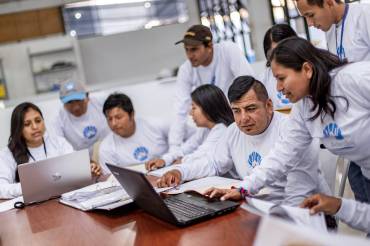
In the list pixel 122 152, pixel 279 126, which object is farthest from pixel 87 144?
pixel 279 126

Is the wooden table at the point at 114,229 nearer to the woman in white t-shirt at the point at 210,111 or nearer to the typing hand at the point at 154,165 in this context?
the typing hand at the point at 154,165

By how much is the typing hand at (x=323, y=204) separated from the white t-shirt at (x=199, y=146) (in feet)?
3.43

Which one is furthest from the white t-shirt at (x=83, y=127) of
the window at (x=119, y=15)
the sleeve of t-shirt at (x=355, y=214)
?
the window at (x=119, y=15)

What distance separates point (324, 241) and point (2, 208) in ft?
6.22

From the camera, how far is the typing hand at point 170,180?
6.18ft

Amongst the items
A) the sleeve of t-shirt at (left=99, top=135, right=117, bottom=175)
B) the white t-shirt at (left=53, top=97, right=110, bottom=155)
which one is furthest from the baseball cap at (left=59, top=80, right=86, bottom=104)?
the sleeve of t-shirt at (left=99, top=135, right=117, bottom=175)

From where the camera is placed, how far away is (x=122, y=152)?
122 inches

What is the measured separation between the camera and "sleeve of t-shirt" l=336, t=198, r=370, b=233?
4.53 ft

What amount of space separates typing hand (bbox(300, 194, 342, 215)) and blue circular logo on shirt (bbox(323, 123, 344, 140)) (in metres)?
0.22

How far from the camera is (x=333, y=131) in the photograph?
1.50 metres

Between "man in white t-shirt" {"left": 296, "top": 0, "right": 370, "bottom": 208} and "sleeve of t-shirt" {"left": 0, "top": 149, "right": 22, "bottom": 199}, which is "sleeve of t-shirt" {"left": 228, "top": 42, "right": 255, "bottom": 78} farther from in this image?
"sleeve of t-shirt" {"left": 0, "top": 149, "right": 22, "bottom": 199}

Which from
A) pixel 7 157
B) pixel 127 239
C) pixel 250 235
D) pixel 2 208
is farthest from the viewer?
pixel 7 157

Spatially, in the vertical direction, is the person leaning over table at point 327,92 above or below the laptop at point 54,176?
above

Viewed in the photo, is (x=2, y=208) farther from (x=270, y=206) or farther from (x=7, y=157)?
(x=270, y=206)
